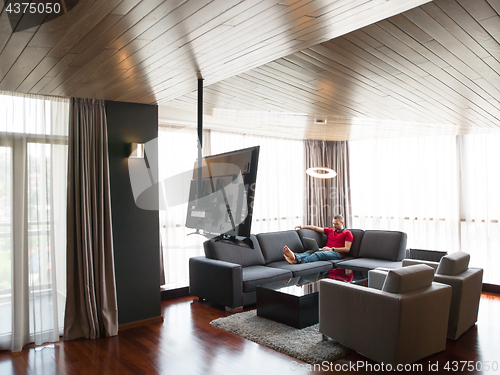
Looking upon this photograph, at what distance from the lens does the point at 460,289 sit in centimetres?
366

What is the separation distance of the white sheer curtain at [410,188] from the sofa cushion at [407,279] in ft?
11.7

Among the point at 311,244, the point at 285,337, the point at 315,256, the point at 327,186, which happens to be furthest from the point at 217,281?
the point at 327,186

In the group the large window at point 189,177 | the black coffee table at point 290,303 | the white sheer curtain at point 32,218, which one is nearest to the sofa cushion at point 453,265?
the black coffee table at point 290,303

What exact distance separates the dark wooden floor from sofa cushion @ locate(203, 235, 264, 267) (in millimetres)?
1277

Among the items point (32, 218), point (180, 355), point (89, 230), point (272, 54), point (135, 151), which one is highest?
point (272, 54)

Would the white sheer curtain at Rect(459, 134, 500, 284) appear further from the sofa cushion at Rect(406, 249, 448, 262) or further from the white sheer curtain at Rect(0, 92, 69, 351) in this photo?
the white sheer curtain at Rect(0, 92, 69, 351)

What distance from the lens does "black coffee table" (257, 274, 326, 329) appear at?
3986mm

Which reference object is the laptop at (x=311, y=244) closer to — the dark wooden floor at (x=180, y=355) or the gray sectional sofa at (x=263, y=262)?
the gray sectional sofa at (x=263, y=262)

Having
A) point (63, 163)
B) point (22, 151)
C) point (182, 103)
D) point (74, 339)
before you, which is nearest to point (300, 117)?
point (182, 103)

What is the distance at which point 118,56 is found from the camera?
260 centimetres

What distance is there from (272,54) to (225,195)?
1057mm

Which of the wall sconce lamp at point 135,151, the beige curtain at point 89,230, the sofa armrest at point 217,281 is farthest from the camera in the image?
the sofa armrest at point 217,281

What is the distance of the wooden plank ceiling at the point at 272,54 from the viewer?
198 cm

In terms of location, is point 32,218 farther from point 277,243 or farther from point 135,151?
point 277,243
